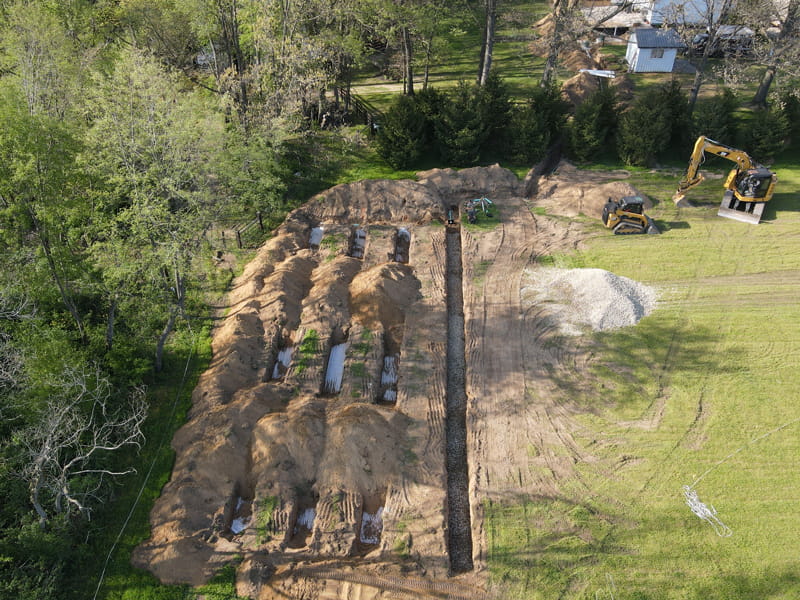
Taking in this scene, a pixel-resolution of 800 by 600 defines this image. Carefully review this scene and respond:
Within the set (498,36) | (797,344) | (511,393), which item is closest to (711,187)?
(797,344)

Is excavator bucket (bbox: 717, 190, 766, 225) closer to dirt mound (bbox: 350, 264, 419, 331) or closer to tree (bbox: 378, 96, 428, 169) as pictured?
tree (bbox: 378, 96, 428, 169)

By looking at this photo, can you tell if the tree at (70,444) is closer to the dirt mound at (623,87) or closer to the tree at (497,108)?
the tree at (497,108)

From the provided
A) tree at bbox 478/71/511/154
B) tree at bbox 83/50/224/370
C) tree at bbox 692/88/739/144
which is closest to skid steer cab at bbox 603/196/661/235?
tree at bbox 692/88/739/144

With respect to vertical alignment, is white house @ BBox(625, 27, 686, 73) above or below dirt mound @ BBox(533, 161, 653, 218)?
above

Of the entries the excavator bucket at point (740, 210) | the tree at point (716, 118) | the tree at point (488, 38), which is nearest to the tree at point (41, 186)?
the tree at point (488, 38)

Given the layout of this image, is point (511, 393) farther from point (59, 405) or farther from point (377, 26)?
point (377, 26)
